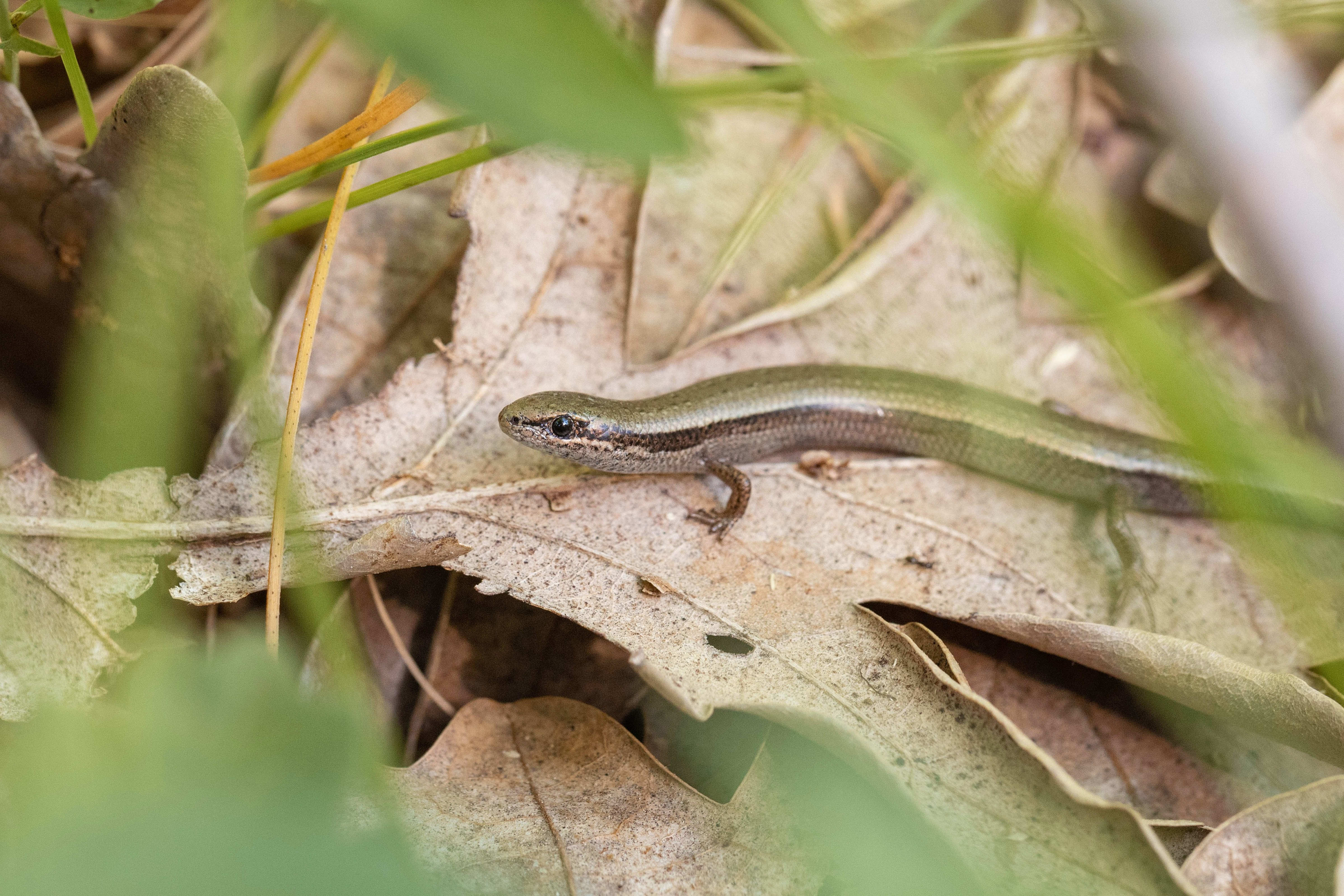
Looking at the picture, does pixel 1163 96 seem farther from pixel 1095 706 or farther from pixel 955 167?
pixel 1095 706

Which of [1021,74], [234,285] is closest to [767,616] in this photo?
[234,285]

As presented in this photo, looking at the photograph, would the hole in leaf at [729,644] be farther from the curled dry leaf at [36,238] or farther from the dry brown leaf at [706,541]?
the curled dry leaf at [36,238]

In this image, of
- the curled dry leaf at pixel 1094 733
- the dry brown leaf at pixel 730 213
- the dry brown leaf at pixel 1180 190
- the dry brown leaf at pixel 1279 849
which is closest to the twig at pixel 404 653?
the dry brown leaf at pixel 730 213

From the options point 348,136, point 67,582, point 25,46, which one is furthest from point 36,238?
point 67,582

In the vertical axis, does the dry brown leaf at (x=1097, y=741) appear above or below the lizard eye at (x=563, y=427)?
below

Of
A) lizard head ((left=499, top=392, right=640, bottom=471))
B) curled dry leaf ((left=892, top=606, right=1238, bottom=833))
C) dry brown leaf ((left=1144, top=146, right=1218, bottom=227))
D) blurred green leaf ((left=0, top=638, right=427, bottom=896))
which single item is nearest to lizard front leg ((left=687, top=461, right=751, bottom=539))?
lizard head ((left=499, top=392, right=640, bottom=471))

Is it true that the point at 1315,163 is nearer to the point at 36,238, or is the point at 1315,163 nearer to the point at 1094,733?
the point at 1094,733
